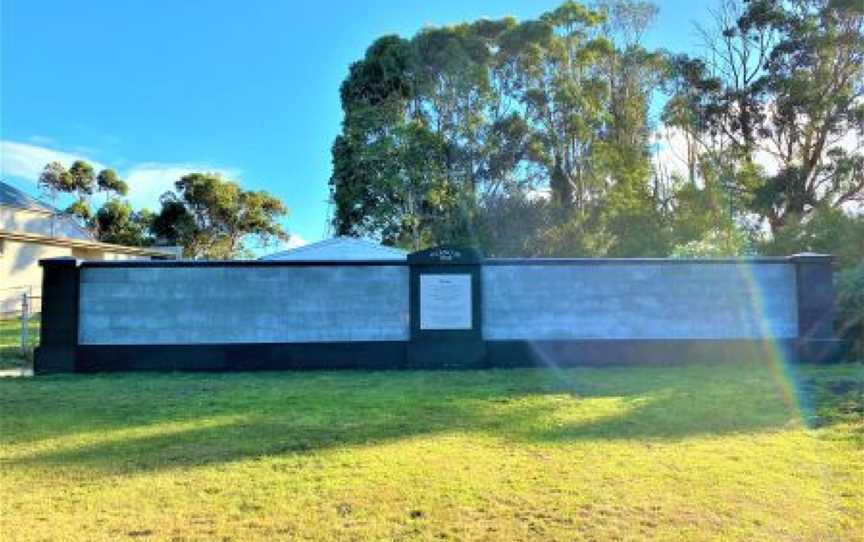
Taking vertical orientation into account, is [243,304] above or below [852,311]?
above

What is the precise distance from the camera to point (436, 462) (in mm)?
5266

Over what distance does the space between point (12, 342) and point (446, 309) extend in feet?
29.3

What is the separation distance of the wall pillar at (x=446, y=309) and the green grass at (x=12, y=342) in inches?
260

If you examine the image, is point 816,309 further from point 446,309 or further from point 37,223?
point 37,223

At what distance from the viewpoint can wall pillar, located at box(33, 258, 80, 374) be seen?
1069 cm

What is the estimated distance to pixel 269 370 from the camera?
10.9m

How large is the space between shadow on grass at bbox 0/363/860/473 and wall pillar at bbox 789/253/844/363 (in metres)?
1.34

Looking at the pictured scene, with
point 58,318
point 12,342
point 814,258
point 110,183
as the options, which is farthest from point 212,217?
point 814,258

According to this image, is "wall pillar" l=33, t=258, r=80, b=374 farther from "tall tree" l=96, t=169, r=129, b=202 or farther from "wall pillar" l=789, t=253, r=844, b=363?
"tall tree" l=96, t=169, r=129, b=202

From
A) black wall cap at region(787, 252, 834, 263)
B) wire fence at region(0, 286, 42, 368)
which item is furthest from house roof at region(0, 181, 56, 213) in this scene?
black wall cap at region(787, 252, 834, 263)

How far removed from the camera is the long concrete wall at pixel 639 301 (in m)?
11.3

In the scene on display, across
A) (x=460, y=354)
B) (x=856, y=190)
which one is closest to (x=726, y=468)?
(x=460, y=354)

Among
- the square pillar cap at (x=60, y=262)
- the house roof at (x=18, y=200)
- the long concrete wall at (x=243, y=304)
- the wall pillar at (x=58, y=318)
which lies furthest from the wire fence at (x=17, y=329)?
the house roof at (x=18, y=200)

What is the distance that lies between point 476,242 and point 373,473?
2419 cm
